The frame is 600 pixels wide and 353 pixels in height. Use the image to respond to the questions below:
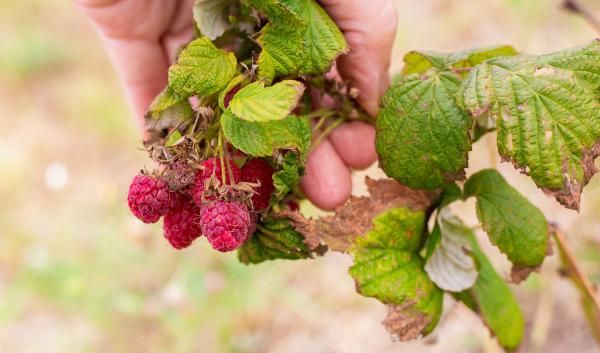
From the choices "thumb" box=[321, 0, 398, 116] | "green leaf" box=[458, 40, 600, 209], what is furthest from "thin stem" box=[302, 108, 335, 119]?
"green leaf" box=[458, 40, 600, 209]

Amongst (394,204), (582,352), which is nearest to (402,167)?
(394,204)

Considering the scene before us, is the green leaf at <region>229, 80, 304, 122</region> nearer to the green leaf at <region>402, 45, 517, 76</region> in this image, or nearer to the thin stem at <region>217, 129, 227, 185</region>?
the thin stem at <region>217, 129, 227, 185</region>

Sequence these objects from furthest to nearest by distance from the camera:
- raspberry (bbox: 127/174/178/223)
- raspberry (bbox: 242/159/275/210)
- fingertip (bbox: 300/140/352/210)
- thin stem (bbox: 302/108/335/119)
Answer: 1. fingertip (bbox: 300/140/352/210)
2. thin stem (bbox: 302/108/335/119)
3. raspberry (bbox: 242/159/275/210)
4. raspberry (bbox: 127/174/178/223)

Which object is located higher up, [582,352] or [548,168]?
[548,168]

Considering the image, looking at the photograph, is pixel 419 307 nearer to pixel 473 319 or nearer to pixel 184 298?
pixel 473 319

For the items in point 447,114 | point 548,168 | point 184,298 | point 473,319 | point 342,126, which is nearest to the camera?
point 548,168

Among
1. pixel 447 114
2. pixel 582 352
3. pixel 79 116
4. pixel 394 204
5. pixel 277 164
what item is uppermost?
pixel 447 114

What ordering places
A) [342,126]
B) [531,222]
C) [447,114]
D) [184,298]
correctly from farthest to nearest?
[184,298] → [342,126] → [531,222] → [447,114]

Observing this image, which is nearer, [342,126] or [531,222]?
[531,222]
